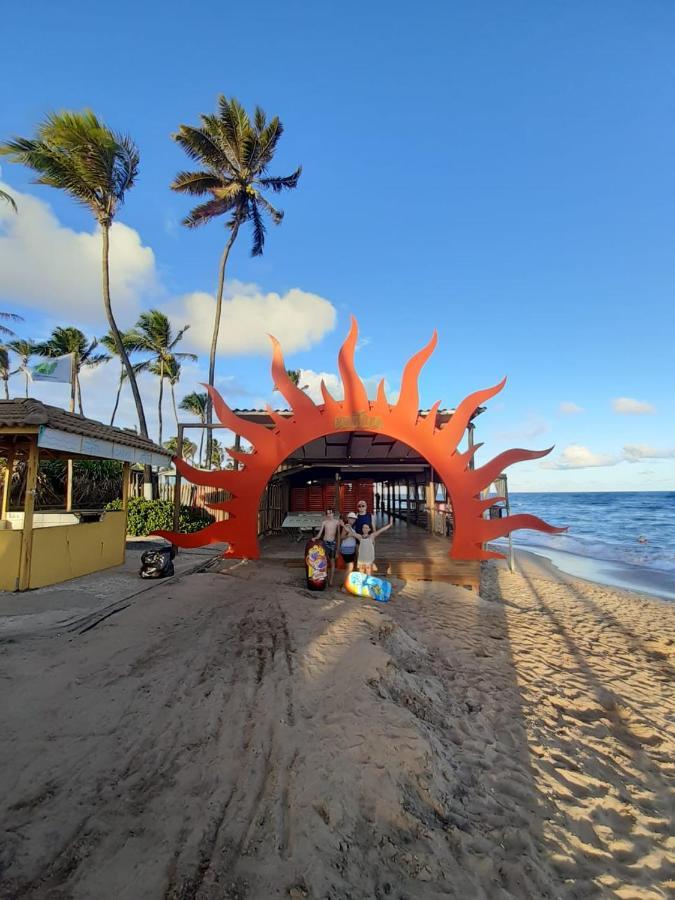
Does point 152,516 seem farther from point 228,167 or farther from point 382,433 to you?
point 228,167

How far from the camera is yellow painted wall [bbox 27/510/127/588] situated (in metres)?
7.89

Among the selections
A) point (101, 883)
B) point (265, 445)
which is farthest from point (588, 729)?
point (265, 445)

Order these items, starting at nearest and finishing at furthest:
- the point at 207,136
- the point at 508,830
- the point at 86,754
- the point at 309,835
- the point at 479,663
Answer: the point at 309,835, the point at 508,830, the point at 86,754, the point at 479,663, the point at 207,136

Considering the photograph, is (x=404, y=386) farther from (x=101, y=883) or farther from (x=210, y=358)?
(x=210, y=358)

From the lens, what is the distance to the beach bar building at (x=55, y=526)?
24.3 feet

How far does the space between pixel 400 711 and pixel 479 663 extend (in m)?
2.47

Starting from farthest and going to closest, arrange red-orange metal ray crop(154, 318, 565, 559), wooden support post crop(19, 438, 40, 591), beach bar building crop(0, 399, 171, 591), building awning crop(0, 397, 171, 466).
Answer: red-orange metal ray crop(154, 318, 565, 559) < wooden support post crop(19, 438, 40, 591) < beach bar building crop(0, 399, 171, 591) < building awning crop(0, 397, 171, 466)

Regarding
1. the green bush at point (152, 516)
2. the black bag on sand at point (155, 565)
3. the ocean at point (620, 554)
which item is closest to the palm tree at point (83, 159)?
the green bush at point (152, 516)

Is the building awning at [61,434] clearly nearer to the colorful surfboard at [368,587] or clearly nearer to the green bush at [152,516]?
the green bush at [152,516]

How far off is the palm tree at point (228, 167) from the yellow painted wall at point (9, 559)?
9227mm

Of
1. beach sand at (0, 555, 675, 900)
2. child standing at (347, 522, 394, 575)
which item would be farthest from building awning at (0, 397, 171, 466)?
child standing at (347, 522, 394, 575)

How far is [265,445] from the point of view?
30.5 ft

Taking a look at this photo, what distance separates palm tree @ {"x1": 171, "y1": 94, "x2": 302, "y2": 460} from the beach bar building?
6814mm

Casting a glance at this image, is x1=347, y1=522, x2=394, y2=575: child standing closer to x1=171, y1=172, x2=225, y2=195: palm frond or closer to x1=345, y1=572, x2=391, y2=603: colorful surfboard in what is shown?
x1=345, y1=572, x2=391, y2=603: colorful surfboard
